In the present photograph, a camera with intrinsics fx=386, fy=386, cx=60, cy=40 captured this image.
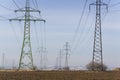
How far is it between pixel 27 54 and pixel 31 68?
6406 mm

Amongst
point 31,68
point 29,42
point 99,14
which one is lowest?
point 31,68

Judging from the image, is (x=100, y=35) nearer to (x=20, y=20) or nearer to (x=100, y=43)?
(x=100, y=43)

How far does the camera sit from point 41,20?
55906 mm

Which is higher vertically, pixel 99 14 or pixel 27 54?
pixel 99 14

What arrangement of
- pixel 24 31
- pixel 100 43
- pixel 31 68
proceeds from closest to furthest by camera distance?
pixel 100 43 < pixel 24 31 < pixel 31 68

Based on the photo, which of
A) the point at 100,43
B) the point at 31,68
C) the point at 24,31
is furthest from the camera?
the point at 31,68

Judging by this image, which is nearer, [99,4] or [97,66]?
[99,4]

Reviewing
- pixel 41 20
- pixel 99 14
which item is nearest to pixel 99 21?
pixel 99 14

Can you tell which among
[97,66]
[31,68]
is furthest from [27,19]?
[97,66]

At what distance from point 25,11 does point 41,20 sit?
147 inches

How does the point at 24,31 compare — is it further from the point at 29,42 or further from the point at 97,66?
the point at 97,66

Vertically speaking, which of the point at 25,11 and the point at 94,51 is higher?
the point at 25,11

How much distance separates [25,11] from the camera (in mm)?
58219

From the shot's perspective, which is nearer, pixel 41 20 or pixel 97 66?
pixel 41 20
